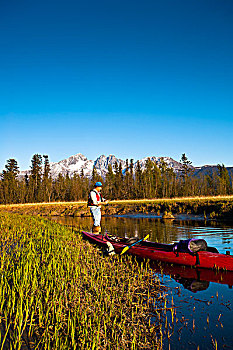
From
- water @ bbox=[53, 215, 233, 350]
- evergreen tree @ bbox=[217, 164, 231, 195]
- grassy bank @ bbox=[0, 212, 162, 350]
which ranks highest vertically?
evergreen tree @ bbox=[217, 164, 231, 195]

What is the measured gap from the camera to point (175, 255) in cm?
950

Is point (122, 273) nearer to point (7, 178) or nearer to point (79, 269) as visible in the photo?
point (79, 269)

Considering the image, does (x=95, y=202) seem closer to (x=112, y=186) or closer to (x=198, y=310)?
(x=198, y=310)

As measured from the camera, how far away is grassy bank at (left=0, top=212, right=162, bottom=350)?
13.8 ft

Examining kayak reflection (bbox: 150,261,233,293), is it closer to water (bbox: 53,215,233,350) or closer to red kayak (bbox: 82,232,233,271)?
water (bbox: 53,215,233,350)

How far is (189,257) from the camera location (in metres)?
9.18

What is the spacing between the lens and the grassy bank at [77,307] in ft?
13.8

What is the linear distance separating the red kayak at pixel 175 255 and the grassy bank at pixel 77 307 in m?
1.80

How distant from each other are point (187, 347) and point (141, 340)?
2.99ft

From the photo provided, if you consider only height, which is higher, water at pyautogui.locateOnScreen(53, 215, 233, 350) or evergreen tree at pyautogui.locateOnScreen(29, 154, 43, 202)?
evergreen tree at pyautogui.locateOnScreen(29, 154, 43, 202)

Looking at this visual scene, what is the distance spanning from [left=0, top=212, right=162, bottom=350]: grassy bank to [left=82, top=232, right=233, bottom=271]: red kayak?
1795 millimetres

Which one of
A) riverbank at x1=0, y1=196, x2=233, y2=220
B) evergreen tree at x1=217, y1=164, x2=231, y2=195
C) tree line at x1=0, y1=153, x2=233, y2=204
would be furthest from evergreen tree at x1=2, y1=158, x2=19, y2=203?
evergreen tree at x1=217, y1=164, x2=231, y2=195

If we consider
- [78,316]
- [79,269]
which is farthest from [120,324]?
[79,269]

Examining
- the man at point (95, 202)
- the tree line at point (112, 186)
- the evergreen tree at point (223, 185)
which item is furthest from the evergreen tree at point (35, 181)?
the man at point (95, 202)
